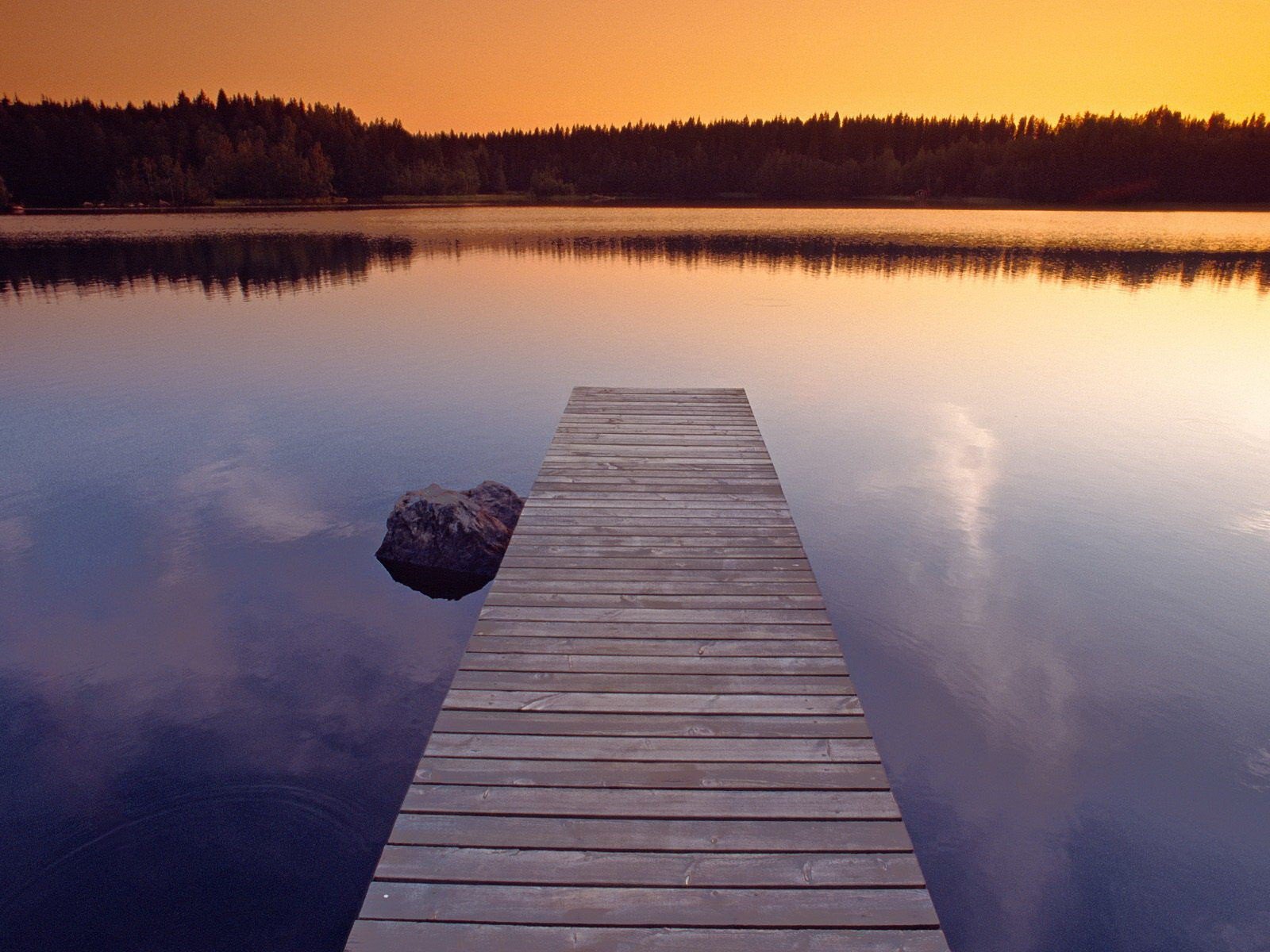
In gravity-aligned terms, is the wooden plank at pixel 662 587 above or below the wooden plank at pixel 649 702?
below

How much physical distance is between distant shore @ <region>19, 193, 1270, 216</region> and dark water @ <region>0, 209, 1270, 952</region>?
77.4 m

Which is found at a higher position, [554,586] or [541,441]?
[554,586]

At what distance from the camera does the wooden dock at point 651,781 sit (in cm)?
276

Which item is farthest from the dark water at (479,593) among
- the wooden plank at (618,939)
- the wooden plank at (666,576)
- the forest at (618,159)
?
the forest at (618,159)

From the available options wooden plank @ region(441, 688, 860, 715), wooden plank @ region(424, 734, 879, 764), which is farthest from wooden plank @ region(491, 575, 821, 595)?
wooden plank @ region(424, 734, 879, 764)

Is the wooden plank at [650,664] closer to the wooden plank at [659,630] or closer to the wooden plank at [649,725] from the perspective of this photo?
the wooden plank at [659,630]

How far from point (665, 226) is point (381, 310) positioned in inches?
1540

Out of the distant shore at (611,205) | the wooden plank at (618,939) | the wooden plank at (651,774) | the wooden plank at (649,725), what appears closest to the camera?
the wooden plank at (618,939)

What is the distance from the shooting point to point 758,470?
752 cm

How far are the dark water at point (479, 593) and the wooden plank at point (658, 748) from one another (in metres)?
1.45

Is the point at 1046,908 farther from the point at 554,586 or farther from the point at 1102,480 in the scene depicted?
the point at 1102,480

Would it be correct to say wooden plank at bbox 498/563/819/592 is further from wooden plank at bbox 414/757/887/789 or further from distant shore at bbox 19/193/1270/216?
distant shore at bbox 19/193/1270/216

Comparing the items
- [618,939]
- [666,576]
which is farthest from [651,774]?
[666,576]

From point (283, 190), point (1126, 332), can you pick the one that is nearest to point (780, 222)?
point (1126, 332)
